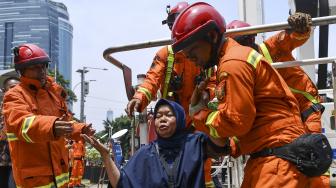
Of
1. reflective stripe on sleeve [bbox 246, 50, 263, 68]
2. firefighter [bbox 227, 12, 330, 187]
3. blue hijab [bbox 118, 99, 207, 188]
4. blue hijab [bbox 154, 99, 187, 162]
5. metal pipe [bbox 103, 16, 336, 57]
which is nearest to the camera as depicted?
reflective stripe on sleeve [bbox 246, 50, 263, 68]

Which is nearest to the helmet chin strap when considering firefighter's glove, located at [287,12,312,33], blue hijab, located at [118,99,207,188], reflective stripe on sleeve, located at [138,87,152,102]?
firefighter's glove, located at [287,12,312,33]

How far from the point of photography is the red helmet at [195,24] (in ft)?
9.60

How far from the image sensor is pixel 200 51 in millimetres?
2998

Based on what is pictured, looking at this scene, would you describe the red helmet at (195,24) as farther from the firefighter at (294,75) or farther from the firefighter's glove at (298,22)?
the firefighter at (294,75)

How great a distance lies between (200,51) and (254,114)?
1.62 ft

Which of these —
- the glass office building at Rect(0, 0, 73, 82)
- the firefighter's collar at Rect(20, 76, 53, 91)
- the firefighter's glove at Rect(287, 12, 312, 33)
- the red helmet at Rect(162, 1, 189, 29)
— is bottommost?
the firefighter's collar at Rect(20, 76, 53, 91)

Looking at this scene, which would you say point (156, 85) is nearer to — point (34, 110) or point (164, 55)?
point (164, 55)

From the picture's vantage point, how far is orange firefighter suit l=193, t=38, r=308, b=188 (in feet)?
8.97

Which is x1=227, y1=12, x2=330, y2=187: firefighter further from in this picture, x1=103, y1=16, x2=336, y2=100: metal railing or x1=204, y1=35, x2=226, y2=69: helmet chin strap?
x1=204, y1=35, x2=226, y2=69: helmet chin strap

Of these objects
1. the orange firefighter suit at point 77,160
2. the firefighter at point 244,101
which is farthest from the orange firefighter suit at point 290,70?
the orange firefighter suit at point 77,160

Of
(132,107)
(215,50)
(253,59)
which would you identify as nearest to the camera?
(253,59)

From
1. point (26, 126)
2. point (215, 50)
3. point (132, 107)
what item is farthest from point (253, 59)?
point (26, 126)

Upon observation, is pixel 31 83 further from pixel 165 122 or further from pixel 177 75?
pixel 165 122

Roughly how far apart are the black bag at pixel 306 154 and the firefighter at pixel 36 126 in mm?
1926
